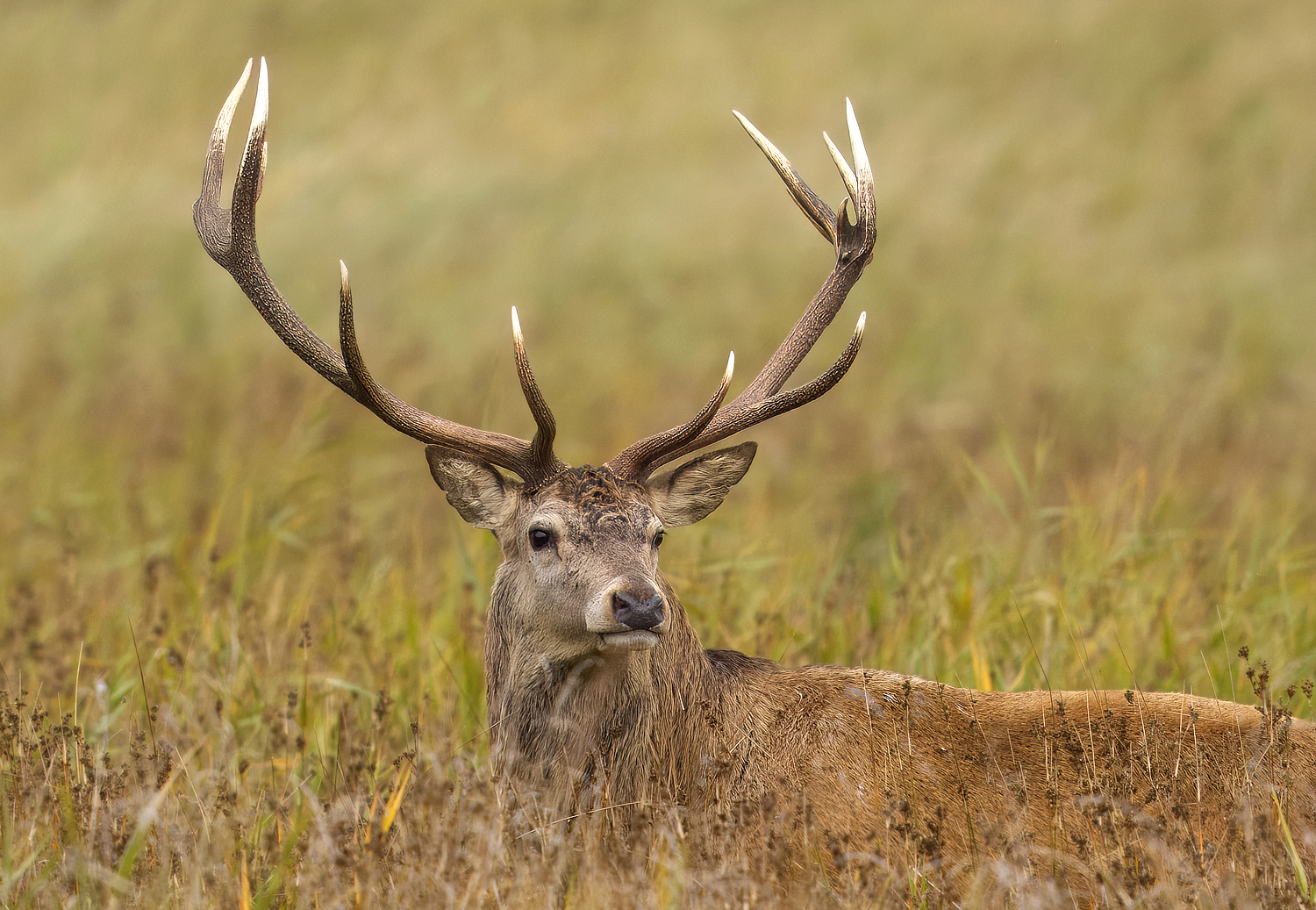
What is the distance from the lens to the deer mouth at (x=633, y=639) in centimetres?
364

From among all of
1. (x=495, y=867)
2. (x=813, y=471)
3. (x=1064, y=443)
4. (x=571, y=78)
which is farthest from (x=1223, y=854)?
(x=571, y=78)

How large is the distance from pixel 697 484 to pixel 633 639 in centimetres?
91

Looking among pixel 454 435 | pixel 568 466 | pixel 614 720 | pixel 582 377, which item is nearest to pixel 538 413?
pixel 568 466

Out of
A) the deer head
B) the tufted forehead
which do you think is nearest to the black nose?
the deer head

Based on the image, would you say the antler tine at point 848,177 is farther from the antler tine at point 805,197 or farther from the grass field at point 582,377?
the grass field at point 582,377

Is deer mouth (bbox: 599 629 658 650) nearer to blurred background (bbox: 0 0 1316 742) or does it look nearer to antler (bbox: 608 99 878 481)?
antler (bbox: 608 99 878 481)

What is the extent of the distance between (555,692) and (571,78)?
15.3 m

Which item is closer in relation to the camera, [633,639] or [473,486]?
[633,639]

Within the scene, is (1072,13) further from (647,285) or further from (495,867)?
(495,867)

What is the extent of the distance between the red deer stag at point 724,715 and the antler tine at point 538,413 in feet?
0.03

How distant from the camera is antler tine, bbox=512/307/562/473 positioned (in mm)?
3991

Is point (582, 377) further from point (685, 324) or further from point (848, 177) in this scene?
point (848, 177)

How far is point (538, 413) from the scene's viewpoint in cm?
403

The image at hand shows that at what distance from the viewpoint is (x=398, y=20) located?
19406 millimetres
